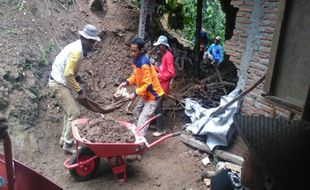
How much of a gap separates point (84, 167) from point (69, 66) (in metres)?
1.64

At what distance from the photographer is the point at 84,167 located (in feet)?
15.8

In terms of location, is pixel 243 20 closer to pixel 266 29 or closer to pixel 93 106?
pixel 266 29

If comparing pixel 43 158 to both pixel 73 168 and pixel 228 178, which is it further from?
pixel 228 178

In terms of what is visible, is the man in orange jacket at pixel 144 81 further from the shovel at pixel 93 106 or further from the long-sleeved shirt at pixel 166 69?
A: the long-sleeved shirt at pixel 166 69

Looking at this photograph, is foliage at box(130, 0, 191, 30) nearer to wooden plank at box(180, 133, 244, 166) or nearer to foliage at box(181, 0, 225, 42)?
wooden plank at box(180, 133, 244, 166)

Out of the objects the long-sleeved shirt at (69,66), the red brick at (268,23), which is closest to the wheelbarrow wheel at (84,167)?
the long-sleeved shirt at (69,66)

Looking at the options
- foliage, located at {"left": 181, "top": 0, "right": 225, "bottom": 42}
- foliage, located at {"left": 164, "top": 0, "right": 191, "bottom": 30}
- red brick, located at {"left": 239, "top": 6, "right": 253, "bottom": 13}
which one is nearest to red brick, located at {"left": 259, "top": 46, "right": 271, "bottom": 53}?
red brick, located at {"left": 239, "top": 6, "right": 253, "bottom": 13}

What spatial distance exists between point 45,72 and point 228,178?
5.15m

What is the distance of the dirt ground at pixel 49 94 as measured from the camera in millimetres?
5230

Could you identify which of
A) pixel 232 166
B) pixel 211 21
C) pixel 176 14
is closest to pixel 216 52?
pixel 176 14

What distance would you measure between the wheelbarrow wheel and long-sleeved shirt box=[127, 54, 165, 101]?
145cm

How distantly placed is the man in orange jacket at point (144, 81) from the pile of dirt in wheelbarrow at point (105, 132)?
0.91m

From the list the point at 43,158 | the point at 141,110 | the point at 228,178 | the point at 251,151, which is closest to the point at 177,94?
the point at 141,110

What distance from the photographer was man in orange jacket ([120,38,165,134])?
555 centimetres
